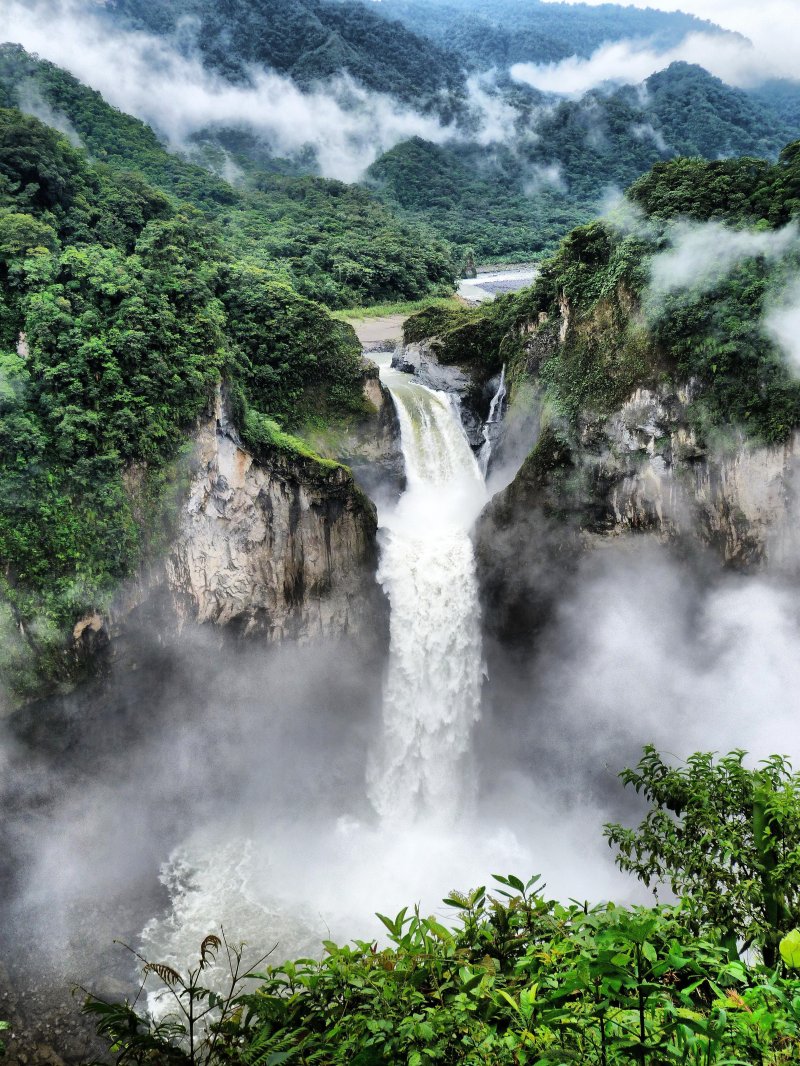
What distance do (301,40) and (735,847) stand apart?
2968 inches

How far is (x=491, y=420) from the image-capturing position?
19.1 meters

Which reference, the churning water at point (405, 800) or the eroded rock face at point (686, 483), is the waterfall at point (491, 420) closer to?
the churning water at point (405, 800)

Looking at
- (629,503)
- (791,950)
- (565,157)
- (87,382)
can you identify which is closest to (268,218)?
(87,382)

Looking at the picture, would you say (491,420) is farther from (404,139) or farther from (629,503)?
(404,139)

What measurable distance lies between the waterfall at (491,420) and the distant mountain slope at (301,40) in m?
53.0

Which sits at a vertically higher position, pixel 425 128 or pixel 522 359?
pixel 425 128

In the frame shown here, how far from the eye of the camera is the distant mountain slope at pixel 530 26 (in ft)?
280

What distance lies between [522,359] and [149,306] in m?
9.51

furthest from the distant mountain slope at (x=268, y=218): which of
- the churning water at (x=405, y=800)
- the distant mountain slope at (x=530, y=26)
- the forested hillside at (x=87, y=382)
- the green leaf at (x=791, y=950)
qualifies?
the distant mountain slope at (x=530, y=26)

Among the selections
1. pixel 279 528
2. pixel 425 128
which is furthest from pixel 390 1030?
pixel 425 128

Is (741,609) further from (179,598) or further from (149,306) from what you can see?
(149,306)

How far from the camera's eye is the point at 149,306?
44.9ft

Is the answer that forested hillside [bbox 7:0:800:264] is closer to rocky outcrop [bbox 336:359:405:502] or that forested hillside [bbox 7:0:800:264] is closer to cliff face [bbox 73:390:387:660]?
rocky outcrop [bbox 336:359:405:502]

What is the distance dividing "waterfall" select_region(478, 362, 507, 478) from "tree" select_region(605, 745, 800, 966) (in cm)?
1381
